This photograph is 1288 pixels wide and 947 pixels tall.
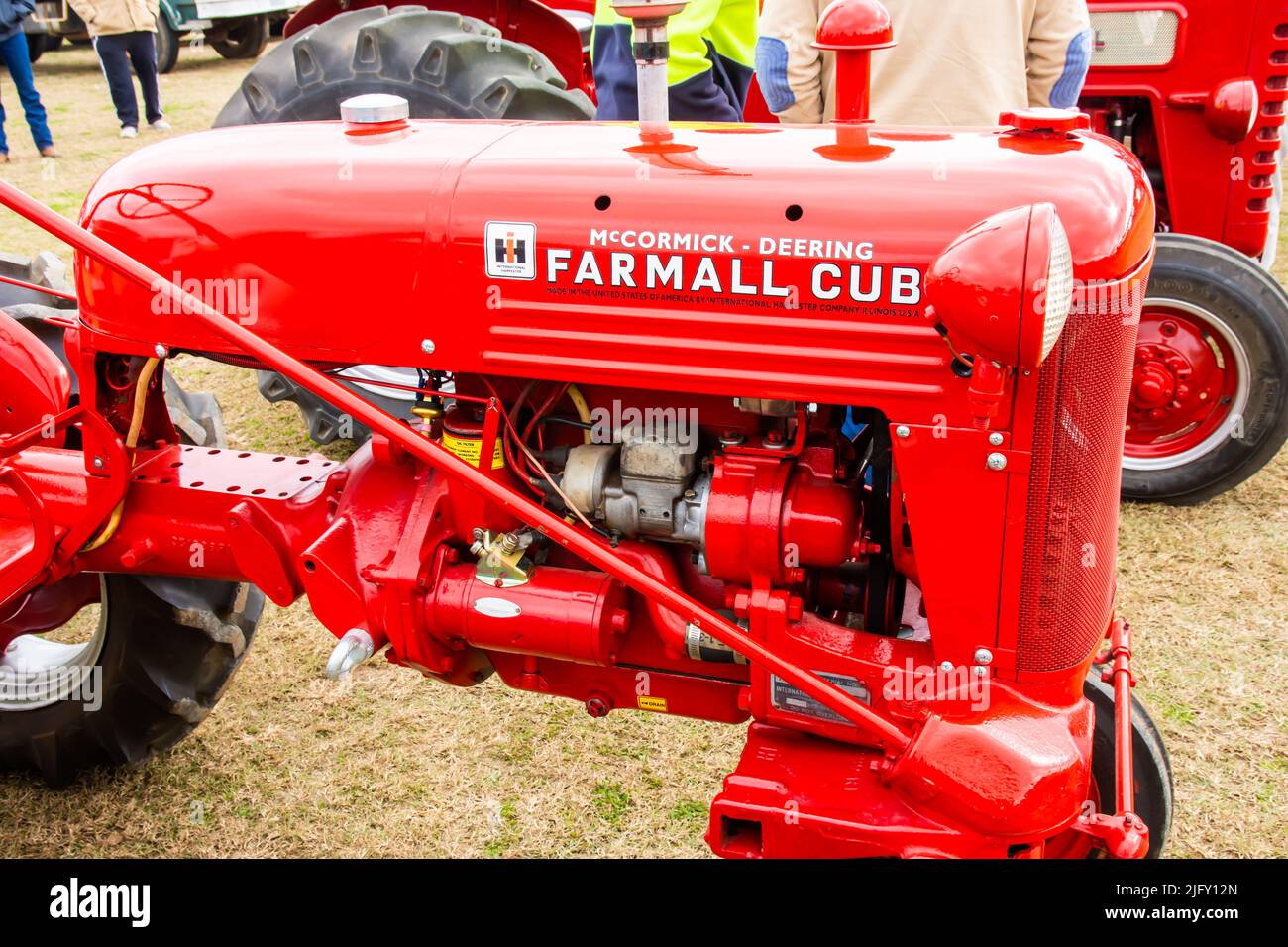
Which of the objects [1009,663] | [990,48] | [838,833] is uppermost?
[990,48]

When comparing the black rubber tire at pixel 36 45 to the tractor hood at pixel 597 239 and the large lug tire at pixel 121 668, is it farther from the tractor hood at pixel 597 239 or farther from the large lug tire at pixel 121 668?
the tractor hood at pixel 597 239

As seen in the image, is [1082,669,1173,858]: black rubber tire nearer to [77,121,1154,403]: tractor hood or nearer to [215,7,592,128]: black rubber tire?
[77,121,1154,403]: tractor hood

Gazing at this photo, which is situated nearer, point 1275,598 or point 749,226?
point 749,226

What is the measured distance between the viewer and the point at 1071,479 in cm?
193

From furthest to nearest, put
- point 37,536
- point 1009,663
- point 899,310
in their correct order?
point 37,536 → point 1009,663 → point 899,310

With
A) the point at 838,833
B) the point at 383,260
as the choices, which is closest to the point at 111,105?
the point at 383,260

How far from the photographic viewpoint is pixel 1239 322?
3.97m

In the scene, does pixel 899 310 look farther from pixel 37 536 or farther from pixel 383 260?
pixel 37 536

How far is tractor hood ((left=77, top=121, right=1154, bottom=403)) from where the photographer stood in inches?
74.9

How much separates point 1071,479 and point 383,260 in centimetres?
120

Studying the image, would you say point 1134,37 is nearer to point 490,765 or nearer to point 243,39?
point 490,765

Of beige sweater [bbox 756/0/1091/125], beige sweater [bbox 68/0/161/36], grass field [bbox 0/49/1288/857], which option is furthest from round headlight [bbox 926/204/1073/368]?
beige sweater [bbox 68/0/161/36]

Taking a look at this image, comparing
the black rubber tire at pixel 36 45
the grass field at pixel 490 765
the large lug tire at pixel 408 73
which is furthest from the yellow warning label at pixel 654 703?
the black rubber tire at pixel 36 45

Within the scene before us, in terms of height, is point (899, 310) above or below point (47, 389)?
above
